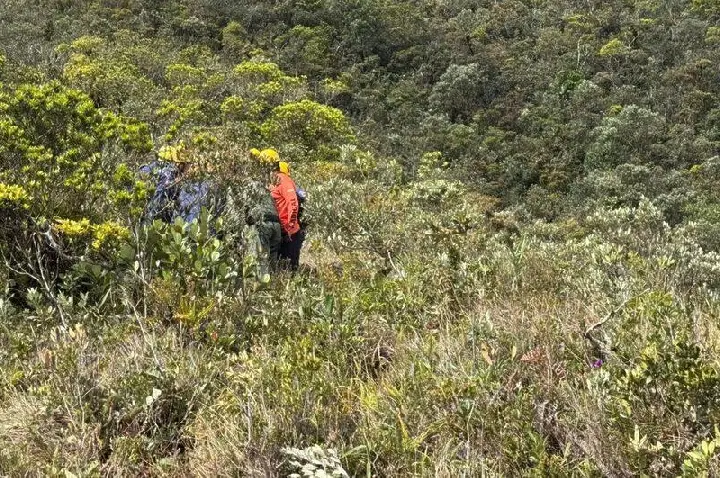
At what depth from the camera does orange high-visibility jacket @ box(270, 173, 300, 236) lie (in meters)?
4.94

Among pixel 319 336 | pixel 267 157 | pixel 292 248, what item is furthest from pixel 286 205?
pixel 319 336

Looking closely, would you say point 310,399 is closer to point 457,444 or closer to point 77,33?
point 457,444

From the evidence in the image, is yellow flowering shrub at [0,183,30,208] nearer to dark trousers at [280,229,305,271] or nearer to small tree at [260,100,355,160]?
dark trousers at [280,229,305,271]

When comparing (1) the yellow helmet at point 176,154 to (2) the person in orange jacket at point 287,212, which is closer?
(1) the yellow helmet at point 176,154

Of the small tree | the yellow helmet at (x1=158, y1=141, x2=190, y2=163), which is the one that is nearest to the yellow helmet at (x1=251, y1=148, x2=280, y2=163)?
the yellow helmet at (x1=158, y1=141, x2=190, y2=163)

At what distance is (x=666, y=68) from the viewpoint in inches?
1718

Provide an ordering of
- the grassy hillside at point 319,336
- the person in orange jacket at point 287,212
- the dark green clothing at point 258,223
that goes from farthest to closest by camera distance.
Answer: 1. the person in orange jacket at point 287,212
2. the dark green clothing at point 258,223
3. the grassy hillside at point 319,336

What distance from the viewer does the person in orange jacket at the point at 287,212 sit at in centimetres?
494

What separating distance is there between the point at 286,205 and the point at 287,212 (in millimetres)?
57

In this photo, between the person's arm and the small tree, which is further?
the small tree

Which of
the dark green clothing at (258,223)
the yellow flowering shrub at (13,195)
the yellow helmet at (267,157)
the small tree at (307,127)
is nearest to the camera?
the yellow flowering shrub at (13,195)

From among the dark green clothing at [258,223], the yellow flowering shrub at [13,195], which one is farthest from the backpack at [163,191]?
the yellow flowering shrub at [13,195]

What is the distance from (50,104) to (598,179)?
29761 millimetres

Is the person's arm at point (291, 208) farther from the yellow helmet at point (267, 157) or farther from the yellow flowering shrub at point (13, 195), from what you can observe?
the yellow flowering shrub at point (13, 195)
